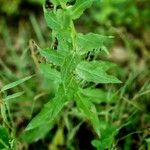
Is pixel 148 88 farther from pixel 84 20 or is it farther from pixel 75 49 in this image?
pixel 84 20

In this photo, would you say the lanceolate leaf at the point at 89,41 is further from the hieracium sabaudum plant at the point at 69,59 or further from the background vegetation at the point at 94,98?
the background vegetation at the point at 94,98

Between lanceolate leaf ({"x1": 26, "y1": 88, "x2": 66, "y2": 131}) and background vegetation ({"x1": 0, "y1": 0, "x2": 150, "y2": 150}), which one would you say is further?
background vegetation ({"x1": 0, "y1": 0, "x2": 150, "y2": 150})

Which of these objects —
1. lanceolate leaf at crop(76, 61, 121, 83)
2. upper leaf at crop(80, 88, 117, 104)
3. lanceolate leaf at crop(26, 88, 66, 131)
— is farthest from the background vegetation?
lanceolate leaf at crop(76, 61, 121, 83)

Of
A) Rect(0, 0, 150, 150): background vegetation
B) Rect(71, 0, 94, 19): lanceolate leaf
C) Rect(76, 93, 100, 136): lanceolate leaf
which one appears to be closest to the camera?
Rect(71, 0, 94, 19): lanceolate leaf

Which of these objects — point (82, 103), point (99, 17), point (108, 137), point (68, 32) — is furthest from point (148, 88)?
point (99, 17)

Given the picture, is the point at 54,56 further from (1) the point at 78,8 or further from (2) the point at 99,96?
(2) the point at 99,96

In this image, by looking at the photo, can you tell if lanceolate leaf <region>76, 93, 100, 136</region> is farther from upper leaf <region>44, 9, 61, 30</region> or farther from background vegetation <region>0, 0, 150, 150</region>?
upper leaf <region>44, 9, 61, 30</region>

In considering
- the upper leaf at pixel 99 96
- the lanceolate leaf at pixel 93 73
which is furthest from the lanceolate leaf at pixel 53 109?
the upper leaf at pixel 99 96
